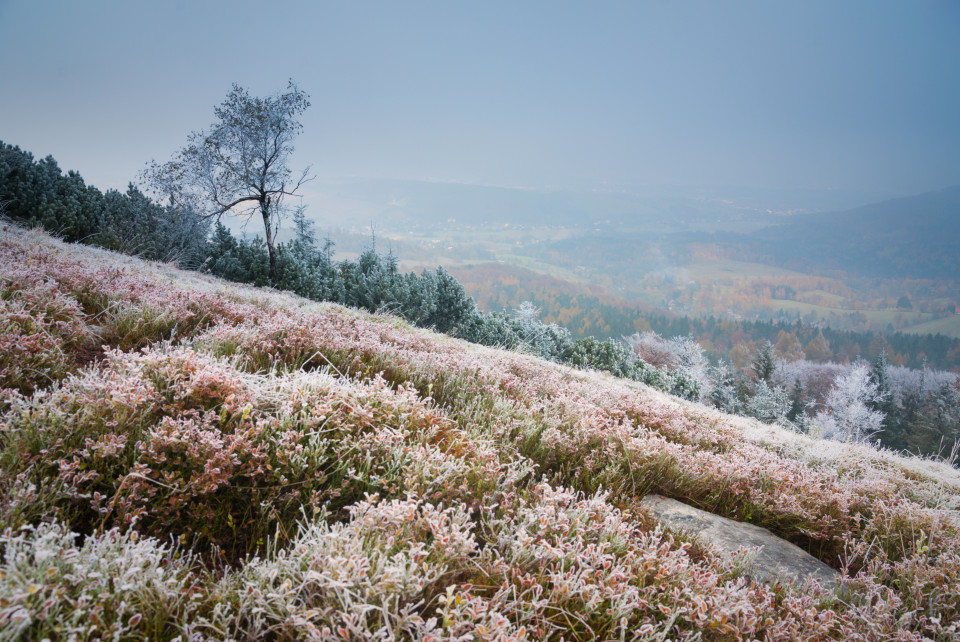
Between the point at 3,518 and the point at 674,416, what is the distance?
6.56 meters

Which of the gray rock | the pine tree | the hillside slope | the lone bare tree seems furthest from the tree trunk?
the pine tree

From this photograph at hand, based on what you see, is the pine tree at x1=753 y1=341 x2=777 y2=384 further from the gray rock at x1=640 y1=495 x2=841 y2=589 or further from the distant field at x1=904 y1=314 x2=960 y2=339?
the distant field at x1=904 y1=314 x2=960 y2=339

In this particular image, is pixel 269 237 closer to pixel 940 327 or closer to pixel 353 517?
pixel 353 517

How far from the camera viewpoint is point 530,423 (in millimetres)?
3865

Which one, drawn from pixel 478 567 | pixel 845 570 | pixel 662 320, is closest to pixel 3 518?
pixel 478 567

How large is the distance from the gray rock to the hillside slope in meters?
0.19

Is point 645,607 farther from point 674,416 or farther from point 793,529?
point 674,416

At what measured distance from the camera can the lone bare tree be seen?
71.4ft

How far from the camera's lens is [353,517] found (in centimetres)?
225

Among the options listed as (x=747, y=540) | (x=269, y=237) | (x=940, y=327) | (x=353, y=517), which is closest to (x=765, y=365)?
(x=269, y=237)

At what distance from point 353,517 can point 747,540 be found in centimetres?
319

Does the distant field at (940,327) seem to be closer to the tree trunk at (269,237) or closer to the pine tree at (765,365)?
the pine tree at (765,365)

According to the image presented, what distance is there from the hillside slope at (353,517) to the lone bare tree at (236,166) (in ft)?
67.2

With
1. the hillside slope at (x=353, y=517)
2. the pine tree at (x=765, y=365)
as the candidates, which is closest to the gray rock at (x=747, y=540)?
the hillside slope at (x=353, y=517)
